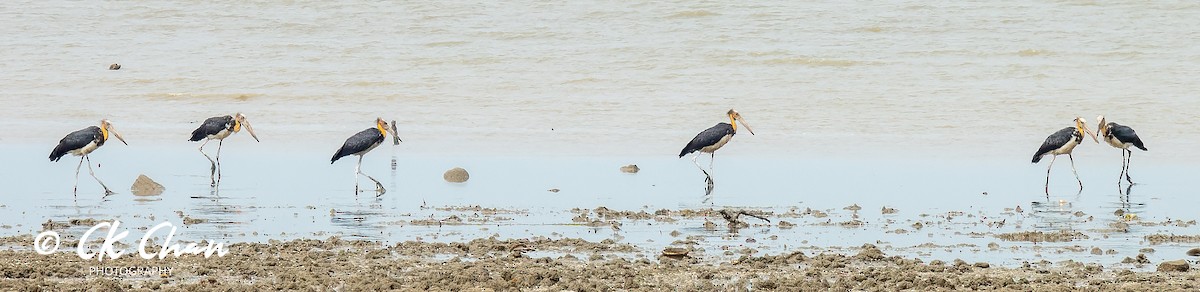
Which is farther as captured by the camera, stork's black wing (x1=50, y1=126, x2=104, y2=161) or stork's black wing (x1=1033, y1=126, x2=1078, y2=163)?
stork's black wing (x1=1033, y1=126, x2=1078, y2=163)

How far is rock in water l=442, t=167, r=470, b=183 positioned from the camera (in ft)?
48.1

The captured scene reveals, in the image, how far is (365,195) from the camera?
13625 mm

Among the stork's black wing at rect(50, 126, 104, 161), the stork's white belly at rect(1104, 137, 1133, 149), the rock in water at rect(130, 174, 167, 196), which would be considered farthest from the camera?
the stork's white belly at rect(1104, 137, 1133, 149)

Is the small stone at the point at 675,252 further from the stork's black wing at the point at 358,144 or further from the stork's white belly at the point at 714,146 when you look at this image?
the stork's white belly at the point at 714,146

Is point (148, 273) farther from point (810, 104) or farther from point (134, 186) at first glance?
point (810, 104)

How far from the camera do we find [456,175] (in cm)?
1472

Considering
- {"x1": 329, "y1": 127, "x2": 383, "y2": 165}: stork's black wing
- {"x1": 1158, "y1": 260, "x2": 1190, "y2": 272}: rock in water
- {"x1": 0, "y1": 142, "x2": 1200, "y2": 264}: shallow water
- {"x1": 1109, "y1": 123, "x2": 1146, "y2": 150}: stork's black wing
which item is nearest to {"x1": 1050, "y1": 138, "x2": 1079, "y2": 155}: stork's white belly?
{"x1": 0, "y1": 142, "x2": 1200, "y2": 264}: shallow water

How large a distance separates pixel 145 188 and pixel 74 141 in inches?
63.5

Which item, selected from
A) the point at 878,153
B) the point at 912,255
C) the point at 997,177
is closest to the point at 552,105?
the point at 878,153

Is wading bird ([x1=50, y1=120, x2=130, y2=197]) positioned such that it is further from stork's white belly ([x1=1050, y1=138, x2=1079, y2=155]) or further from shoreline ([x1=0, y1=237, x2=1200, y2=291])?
stork's white belly ([x1=1050, y1=138, x2=1079, y2=155])

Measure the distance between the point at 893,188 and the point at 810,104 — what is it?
33.4 feet

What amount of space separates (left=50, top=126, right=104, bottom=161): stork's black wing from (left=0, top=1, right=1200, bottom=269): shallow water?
27 centimetres

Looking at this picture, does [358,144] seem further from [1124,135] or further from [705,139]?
[1124,135]

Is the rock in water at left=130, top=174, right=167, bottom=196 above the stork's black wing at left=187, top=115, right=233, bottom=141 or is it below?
below
